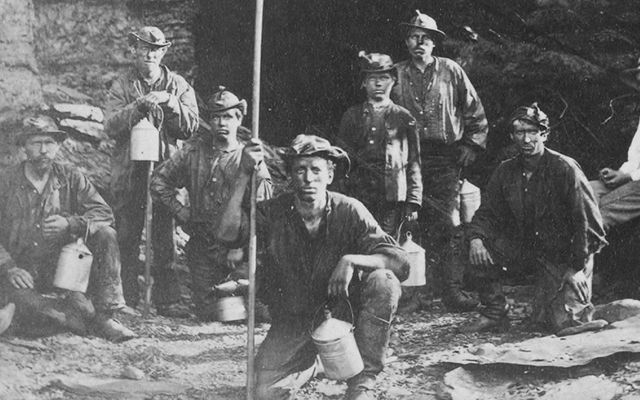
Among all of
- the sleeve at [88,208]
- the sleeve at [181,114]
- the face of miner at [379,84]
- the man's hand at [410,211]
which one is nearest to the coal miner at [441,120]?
the face of miner at [379,84]

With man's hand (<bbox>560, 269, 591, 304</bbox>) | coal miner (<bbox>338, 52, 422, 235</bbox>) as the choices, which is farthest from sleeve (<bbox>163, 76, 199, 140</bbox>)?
man's hand (<bbox>560, 269, 591, 304</bbox>)

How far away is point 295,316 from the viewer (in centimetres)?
536

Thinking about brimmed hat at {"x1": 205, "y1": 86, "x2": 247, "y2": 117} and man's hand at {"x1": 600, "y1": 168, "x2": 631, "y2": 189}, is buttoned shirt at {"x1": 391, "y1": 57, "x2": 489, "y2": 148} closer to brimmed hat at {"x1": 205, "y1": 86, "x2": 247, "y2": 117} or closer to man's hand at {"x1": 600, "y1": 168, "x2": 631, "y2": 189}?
man's hand at {"x1": 600, "y1": 168, "x2": 631, "y2": 189}

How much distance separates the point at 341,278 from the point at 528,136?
167 cm

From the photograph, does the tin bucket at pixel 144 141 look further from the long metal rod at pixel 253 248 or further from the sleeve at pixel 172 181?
the long metal rod at pixel 253 248

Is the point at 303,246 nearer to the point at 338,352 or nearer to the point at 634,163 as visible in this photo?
the point at 338,352

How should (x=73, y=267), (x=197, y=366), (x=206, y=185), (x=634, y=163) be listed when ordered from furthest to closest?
(x=634, y=163), (x=206, y=185), (x=73, y=267), (x=197, y=366)

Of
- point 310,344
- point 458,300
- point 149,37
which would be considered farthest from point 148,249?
point 458,300

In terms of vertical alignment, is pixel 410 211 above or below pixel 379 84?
below

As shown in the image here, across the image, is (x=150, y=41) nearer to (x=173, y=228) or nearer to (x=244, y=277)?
(x=173, y=228)

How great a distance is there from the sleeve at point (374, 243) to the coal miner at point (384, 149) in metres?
1.21

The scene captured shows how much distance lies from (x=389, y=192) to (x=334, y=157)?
1.33 metres

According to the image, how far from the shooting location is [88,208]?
5.98m

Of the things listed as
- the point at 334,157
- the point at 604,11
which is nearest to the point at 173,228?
the point at 334,157
